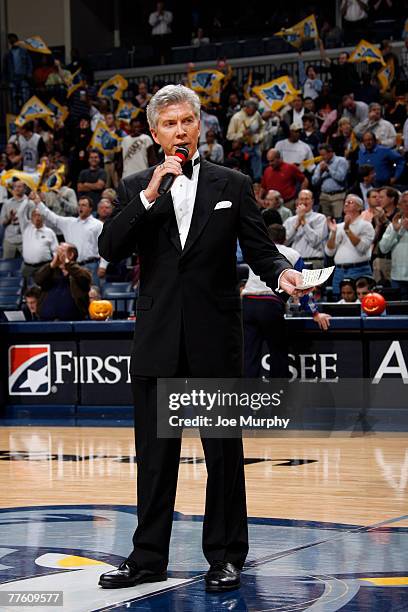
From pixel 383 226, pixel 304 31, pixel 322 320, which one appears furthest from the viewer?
pixel 304 31

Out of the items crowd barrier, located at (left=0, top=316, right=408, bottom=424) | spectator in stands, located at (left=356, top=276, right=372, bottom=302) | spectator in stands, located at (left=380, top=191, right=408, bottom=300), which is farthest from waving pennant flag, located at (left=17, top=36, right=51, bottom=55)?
spectator in stands, located at (left=356, top=276, right=372, bottom=302)

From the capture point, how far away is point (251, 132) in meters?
18.2

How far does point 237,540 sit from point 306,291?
1.04 m

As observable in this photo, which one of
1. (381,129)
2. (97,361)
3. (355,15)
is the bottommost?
(97,361)

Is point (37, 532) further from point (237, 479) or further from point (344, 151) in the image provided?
point (344, 151)

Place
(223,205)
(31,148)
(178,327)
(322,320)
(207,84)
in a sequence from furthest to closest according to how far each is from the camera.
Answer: (207,84) < (31,148) < (322,320) < (223,205) < (178,327)

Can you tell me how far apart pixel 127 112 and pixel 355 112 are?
5.49 metres

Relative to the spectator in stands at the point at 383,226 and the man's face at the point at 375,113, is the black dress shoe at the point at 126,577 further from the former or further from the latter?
the man's face at the point at 375,113

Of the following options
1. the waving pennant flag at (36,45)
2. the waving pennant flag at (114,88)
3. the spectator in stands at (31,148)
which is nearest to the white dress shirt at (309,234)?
the spectator in stands at (31,148)

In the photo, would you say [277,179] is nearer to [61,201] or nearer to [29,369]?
[61,201]

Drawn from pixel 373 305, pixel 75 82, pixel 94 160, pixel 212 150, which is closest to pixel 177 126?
pixel 373 305

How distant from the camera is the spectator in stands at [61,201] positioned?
1767 cm

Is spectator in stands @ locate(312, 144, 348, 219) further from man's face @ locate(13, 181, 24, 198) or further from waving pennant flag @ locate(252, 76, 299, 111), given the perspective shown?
man's face @ locate(13, 181, 24, 198)

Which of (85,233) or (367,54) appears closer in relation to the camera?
(85,233)
